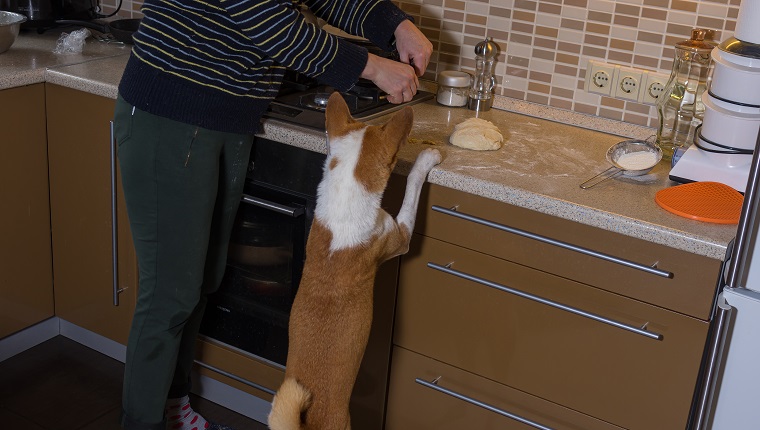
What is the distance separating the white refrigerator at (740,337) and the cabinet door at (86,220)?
156 cm

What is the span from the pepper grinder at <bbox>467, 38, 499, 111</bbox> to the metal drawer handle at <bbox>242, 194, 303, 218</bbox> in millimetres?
622

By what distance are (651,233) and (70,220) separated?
5.44 ft

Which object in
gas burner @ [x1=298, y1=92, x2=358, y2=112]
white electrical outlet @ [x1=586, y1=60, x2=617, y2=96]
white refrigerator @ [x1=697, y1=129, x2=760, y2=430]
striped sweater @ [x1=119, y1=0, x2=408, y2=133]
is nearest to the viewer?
white refrigerator @ [x1=697, y1=129, x2=760, y2=430]

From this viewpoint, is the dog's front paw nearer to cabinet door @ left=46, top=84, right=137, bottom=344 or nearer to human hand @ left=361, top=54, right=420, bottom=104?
human hand @ left=361, top=54, right=420, bottom=104

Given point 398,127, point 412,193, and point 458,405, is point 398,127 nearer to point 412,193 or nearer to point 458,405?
point 412,193

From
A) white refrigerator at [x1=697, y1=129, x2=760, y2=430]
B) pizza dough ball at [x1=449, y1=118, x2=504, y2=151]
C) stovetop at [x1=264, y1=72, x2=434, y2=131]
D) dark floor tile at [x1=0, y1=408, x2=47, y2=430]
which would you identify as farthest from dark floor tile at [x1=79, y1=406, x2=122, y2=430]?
white refrigerator at [x1=697, y1=129, x2=760, y2=430]

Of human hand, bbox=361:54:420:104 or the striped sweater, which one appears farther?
human hand, bbox=361:54:420:104

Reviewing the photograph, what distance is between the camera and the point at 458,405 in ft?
6.92

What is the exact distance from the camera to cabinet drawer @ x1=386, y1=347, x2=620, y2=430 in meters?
1.99

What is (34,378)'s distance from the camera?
2.64 m

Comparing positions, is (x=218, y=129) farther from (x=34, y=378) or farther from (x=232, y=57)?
(x=34, y=378)

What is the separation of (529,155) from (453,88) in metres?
0.41

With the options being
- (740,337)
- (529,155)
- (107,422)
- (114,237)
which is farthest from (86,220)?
(740,337)

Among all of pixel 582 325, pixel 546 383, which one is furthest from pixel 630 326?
pixel 546 383
